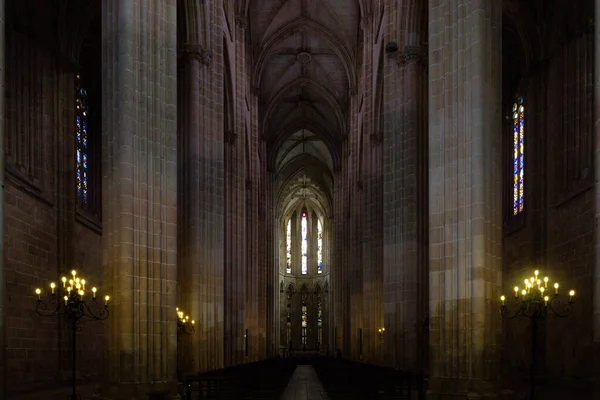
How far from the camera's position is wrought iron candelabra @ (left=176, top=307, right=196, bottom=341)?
21984 millimetres

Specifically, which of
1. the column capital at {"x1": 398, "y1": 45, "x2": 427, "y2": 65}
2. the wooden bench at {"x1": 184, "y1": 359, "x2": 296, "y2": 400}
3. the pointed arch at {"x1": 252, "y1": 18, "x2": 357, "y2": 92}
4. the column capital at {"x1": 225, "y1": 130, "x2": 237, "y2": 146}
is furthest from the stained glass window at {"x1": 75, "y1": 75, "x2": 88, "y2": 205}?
the pointed arch at {"x1": 252, "y1": 18, "x2": 357, "y2": 92}

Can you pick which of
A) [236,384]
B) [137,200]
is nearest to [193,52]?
[137,200]

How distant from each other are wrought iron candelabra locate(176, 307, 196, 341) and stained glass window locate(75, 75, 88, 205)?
23.9 ft

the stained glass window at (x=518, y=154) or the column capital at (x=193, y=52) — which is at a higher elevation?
the column capital at (x=193, y=52)

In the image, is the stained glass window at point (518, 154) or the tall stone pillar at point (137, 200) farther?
A: the stained glass window at point (518, 154)

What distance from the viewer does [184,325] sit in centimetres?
2250

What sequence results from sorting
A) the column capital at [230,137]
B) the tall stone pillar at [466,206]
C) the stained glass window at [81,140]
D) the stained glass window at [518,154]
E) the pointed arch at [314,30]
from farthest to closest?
the pointed arch at [314,30] < the column capital at [230,137] < the stained glass window at [518,154] < the stained glass window at [81,140] < the tall stone pillar at [466,206]

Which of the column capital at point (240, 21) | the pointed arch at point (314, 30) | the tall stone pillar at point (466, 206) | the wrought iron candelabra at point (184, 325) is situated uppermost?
the pointed arch at point (314, 30)

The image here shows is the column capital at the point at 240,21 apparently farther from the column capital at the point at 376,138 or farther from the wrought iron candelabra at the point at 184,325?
the wrought iron candelabra at the point at 184,325

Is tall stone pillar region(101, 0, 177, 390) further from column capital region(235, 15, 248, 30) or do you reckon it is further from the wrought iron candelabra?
column capital region(235, 15, 248, 30)

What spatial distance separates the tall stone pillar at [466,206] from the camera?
15.8m

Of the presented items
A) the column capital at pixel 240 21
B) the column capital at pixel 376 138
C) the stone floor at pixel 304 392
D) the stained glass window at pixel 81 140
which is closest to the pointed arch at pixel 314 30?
the column capital at pixel 240 21

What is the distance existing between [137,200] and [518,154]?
18.4 m

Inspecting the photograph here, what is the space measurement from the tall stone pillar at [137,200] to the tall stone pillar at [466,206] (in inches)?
248
